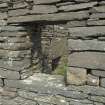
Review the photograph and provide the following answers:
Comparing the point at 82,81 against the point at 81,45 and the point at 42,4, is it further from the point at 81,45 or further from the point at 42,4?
the point at 42,4

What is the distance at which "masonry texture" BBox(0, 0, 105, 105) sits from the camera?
322cm

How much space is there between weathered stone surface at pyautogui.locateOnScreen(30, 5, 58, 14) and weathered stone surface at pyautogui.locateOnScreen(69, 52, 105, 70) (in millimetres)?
704

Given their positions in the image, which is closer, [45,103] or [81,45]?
[81,45]

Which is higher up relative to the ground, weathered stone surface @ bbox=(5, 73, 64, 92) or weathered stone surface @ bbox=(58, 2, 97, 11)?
weathered stone surface @ bbox=(58, 2, 97, 11)

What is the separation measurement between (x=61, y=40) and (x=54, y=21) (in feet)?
10.3

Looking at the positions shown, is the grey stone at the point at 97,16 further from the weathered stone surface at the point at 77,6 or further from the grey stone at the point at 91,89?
the grey stone at the point at 91,89

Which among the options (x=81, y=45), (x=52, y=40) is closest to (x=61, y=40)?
(x=52, y=40)

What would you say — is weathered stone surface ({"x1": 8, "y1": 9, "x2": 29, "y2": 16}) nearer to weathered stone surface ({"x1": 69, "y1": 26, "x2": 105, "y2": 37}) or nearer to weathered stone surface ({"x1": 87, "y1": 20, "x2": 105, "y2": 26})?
weathered stone surface ({"x1": 69, "y1": 26, "x2": 105, "y2": 37})

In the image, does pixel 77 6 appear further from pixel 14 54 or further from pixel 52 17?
pixel 14 54

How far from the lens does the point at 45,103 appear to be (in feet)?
12.2

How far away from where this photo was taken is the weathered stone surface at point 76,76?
3324 millimetres

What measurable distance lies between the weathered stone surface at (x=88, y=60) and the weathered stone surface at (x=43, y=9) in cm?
70

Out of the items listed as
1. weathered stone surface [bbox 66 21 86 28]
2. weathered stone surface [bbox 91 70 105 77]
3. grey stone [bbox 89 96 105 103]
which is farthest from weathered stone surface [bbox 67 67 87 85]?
weathered stone surface [bbox 66 21 86 28]

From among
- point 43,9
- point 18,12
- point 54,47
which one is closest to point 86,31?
point 43,9
